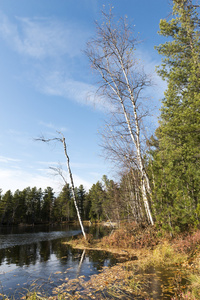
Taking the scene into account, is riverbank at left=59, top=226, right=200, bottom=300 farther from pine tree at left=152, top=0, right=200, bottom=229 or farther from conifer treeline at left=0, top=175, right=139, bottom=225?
conifer treeline at left=0, top=175, right=139, bottom=225

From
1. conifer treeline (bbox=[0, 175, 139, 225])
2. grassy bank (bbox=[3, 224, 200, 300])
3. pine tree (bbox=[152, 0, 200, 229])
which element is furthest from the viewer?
conifer treeline (bbox=[0, 175, 139, 225])

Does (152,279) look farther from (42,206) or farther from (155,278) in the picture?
(42,206)

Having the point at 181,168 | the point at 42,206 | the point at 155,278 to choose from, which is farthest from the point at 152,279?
the point at 42,206

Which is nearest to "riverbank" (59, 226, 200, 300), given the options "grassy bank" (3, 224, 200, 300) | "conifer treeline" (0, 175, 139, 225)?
"grassy bank" (3, 224, 200, 300)

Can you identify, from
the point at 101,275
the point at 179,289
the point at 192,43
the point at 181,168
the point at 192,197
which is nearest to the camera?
the point at 179,289

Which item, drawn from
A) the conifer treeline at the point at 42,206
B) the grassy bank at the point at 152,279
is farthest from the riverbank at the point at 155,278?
the conifer treeline at the point at 42,206

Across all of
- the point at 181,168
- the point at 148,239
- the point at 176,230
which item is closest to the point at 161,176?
the point at 181,168

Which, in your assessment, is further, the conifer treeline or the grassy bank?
the conifer treeline

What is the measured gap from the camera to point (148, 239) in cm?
1008

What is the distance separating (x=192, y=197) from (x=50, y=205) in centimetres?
5809

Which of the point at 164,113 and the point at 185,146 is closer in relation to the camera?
the point at 185,146

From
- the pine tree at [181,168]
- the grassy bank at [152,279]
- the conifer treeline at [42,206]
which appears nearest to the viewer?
→ the grassy bank at [152,279]

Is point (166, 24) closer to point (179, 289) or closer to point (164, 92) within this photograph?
point (164, 92)

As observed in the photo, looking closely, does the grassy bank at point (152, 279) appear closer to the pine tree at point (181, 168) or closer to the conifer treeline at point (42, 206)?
the pine tree at point (181, 168)
